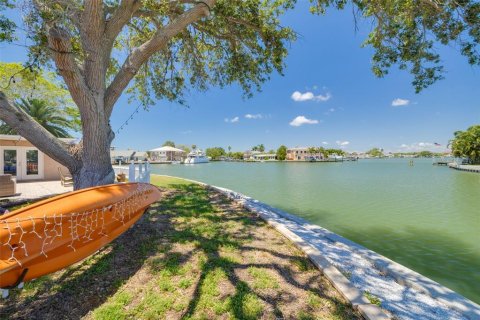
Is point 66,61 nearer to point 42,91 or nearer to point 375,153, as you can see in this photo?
point 42,91

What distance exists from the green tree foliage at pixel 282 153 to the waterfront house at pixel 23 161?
85.4 meters

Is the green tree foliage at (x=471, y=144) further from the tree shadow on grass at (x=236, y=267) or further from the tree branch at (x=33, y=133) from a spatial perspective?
the tree branch at (x=33, y=133)

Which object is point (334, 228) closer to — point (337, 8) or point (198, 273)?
point (198, 273)

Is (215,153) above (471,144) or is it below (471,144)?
below

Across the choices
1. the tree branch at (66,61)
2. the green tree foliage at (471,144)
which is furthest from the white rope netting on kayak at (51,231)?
the green tree foliage at (471,144)

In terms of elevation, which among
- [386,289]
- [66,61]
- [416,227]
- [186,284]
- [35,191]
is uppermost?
[66,61]

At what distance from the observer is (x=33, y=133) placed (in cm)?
459

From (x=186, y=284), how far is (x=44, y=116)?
2412cm

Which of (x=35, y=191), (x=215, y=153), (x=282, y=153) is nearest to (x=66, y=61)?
(x=35, y=191)

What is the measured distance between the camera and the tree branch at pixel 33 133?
14.1 feet

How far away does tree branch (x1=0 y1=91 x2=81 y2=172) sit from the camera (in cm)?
429

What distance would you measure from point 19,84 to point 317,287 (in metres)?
25.2

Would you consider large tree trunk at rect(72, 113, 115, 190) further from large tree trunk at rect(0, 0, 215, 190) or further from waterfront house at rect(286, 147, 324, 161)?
waterfront house at rect(286, 147, 324, 161)

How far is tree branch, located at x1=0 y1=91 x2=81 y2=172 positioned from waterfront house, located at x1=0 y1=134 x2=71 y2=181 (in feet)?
34.4
